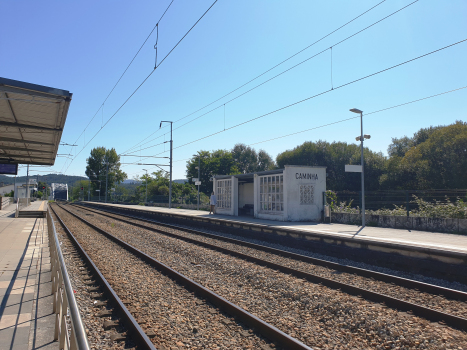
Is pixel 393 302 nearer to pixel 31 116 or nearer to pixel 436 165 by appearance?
pixel 31 116

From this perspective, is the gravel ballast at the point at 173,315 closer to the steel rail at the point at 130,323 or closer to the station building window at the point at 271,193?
the steel rail at the point at 130,323

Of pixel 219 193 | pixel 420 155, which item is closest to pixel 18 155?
pixel 219 193

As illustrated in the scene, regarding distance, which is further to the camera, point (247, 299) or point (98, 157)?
point (98, 157)

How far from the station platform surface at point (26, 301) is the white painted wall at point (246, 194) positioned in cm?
1804

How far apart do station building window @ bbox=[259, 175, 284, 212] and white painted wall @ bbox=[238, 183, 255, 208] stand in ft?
15.9

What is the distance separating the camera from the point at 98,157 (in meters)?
104

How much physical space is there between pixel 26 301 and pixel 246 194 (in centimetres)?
2235

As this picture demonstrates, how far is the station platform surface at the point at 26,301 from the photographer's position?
4078 mm

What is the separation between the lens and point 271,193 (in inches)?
813

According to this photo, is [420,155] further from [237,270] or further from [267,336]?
[267,336]

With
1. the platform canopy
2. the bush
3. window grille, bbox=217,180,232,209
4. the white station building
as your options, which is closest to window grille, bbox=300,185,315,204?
the white station building

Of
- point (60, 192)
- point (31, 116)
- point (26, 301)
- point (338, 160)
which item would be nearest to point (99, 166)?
point (60, 192)

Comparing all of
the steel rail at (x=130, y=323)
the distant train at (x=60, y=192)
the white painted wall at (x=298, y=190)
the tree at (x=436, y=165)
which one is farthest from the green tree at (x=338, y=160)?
the steel rail at (x=130, y=323)

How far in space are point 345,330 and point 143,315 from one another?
124 inches
